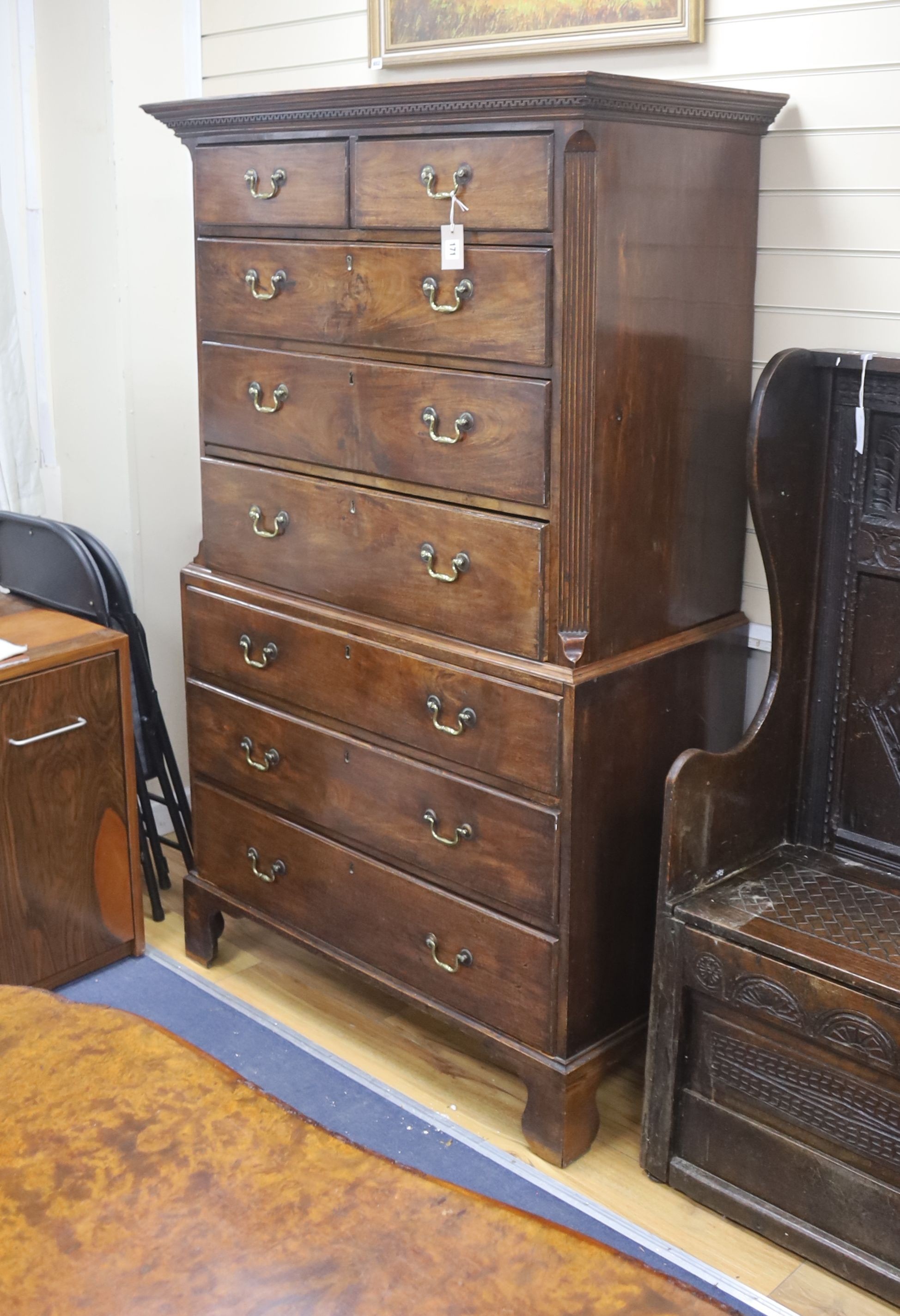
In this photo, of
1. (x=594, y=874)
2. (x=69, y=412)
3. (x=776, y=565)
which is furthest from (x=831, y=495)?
(x=69, y=412)

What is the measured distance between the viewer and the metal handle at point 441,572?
218 cm

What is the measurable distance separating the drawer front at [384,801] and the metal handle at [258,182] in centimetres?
94

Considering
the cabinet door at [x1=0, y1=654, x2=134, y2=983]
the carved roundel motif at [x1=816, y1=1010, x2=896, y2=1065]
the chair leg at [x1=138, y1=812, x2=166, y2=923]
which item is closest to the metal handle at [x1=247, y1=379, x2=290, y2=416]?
the cabinet door at [x1=0, y1=654, x2=134, y2=983]

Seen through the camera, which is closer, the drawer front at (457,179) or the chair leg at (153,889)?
the drawer front at (457,179)

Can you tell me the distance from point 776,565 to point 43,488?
2.09m

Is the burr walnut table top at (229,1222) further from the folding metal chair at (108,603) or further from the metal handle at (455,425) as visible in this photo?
the folding metal chair at (108,603)

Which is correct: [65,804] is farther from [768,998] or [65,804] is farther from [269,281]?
[768,998]

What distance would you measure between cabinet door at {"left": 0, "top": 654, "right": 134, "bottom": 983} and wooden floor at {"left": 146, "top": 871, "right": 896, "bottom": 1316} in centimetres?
23

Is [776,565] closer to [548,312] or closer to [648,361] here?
[648,361]

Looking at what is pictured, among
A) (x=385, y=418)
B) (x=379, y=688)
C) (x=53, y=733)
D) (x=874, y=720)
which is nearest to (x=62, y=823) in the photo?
(x=53, y=733)

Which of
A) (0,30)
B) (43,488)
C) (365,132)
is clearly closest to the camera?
(365,132)

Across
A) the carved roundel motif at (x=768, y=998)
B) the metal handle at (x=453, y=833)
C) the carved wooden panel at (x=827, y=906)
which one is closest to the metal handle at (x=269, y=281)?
the metal handle at (x=453, y=833)

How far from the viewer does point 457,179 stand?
204 cm

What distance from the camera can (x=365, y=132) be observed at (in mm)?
2164
